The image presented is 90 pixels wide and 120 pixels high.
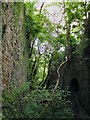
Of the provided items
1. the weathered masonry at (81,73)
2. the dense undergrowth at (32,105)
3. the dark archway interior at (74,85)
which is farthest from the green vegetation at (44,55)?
the dark archway interior at (74,85)

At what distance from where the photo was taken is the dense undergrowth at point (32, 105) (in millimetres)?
6074

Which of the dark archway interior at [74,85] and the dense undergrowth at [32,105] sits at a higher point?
the dark archway interior at [74,85]

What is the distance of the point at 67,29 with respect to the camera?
12023 mm

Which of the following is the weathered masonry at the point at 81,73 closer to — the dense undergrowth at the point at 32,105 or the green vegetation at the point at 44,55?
the green vegetation at the point at 44,55

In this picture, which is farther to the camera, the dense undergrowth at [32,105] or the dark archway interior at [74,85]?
the dark archway interior at [74,85]

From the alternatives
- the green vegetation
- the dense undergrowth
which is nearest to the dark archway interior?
the green vegetation

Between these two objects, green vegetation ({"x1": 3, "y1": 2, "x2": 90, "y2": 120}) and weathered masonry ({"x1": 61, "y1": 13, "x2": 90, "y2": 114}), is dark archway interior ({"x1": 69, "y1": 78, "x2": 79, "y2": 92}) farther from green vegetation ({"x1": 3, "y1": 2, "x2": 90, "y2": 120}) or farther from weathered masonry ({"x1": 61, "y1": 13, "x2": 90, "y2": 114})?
green vegetation ({"x1": 3, "y1": 2, "x2": 90, "y2": 120})

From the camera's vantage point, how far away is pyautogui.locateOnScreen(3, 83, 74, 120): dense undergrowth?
6.07 metres

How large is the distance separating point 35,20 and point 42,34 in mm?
1572

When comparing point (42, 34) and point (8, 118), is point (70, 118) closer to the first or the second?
point (8, 118)

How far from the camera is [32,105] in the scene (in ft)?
23.0

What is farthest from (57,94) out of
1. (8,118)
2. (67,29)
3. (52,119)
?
(67,29)

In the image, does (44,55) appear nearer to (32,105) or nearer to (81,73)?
(81,73)

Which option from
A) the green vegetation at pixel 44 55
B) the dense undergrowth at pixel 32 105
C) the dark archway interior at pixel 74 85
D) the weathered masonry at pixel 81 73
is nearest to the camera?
the dense undergrowth at pixel 32 105
